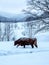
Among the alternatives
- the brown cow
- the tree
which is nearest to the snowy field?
the brown cow

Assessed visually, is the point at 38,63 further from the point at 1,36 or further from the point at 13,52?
the point at 1,36

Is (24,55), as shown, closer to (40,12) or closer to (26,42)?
(26,42)

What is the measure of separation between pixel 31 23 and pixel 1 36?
24953mm

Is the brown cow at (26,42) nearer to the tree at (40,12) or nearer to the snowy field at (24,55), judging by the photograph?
the snowy field at (24,55)

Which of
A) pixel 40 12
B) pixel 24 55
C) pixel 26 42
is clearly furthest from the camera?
pixel 40 12

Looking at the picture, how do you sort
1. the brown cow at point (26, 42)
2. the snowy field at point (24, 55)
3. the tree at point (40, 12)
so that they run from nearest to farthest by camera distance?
the snowy field at point (24, 55), the brown cow at point (26, 42), the tree at point (40, 12)

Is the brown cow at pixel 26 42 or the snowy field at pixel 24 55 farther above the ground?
the brown cow at pixel 26 42

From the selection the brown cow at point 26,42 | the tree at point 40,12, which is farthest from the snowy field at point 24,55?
the tree at point 40,12

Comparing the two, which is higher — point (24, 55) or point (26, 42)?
point (26, 42)

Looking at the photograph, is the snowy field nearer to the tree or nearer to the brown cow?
the brown cow

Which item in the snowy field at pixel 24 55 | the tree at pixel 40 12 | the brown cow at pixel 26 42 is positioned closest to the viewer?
the snowy field at pixel 24 55

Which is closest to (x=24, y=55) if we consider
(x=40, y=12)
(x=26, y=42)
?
(x=26, y=42)

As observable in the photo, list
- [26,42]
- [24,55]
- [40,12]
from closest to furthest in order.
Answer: [24,55]
[26,42]
[40,12]

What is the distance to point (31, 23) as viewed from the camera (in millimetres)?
15531
